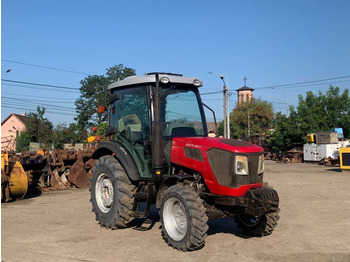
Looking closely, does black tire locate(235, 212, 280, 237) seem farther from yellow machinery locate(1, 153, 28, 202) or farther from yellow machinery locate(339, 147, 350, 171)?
yellow machinery locate(339, 147, 350, 171)

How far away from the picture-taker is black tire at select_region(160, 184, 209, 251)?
17.0 ft

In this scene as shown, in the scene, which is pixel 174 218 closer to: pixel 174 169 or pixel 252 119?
pixel 174 169

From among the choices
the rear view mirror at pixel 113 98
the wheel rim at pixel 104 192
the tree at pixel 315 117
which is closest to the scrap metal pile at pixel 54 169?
the wheel rim at pixel 104 192

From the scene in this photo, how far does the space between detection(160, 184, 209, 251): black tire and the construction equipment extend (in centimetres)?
1

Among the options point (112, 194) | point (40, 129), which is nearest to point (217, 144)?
point (112, 194)

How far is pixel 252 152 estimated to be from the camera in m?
5.69

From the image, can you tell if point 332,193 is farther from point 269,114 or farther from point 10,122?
point 10,122

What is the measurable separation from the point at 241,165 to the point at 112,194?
267cm

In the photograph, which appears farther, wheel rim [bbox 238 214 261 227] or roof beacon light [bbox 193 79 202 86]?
roof beacon light [bbox 193 79 202 86]

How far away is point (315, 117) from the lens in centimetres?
3256

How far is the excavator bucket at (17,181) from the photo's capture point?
423 inches

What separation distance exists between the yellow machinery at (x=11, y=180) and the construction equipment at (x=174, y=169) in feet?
13.7

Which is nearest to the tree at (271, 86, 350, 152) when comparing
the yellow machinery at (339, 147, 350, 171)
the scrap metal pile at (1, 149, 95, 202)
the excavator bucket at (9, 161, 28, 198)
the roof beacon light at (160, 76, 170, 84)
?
the yellow machinery at (339, 147, 350, 171)

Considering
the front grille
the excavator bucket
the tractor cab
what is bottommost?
the excavator bucket
